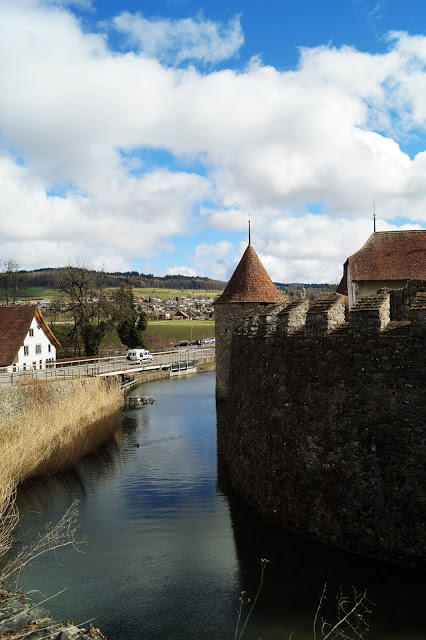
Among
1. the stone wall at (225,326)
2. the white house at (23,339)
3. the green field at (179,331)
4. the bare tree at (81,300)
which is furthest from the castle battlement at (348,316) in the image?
the green field at (179,331)

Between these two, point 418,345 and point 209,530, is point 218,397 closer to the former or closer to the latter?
point 209,530

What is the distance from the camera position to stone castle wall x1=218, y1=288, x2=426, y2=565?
734 cm

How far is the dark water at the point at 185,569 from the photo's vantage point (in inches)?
266

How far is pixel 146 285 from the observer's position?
140 meters

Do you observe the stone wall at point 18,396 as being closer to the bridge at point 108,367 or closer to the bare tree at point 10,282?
the bridge at point 108,367

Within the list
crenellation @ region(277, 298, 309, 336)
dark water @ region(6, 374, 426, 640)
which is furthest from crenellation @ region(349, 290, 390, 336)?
dark water @ region(6, 374, 426, 640)

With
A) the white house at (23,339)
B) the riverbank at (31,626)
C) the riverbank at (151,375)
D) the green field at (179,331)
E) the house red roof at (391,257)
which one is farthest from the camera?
the green field at (179,331)

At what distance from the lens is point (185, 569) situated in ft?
27.3

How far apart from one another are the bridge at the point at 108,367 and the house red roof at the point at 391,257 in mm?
15373

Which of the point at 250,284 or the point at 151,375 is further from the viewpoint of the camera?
the point at 151,375

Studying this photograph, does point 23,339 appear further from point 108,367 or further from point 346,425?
point 346,425

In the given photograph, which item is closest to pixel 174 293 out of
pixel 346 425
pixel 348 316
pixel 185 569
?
pixel 348 316

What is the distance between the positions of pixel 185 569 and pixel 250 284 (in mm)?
15443

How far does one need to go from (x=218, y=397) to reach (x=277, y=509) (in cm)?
1470
